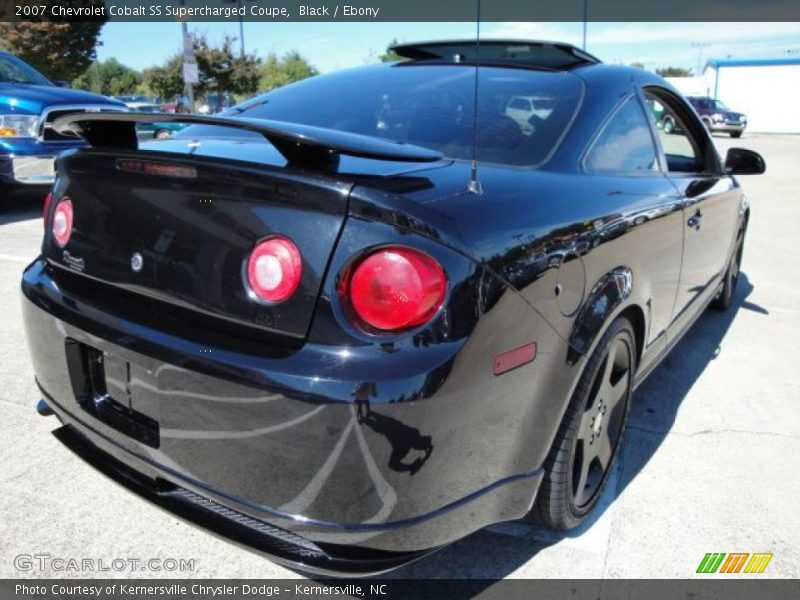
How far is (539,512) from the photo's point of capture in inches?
83.6

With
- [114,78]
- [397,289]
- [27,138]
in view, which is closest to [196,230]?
[397,289]

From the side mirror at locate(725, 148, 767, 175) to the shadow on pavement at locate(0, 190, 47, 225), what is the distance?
6.81 metres

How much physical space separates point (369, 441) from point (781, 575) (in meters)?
1.54

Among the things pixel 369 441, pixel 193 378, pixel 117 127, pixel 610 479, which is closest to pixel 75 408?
pixel 193 378

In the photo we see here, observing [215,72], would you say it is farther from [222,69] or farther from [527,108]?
[527,108]

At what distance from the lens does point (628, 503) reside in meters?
2.50

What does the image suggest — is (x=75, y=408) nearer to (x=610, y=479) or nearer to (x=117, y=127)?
Result: (x=117, y=127)

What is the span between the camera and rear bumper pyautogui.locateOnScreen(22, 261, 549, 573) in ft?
4.85

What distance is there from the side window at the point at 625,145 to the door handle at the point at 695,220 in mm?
309

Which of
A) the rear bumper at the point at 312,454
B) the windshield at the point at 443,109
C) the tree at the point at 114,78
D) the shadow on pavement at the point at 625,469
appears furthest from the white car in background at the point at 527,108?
the tree at the point at 114,78

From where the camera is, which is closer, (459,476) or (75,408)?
(459,476)

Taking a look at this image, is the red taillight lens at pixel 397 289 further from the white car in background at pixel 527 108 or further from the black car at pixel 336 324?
the white car in background at pixel 527 108

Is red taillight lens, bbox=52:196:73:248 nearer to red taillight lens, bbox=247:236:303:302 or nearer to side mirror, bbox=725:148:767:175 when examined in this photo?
red taillight lens, bbox=247:236:303:302

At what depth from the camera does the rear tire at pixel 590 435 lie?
79.6 inches
